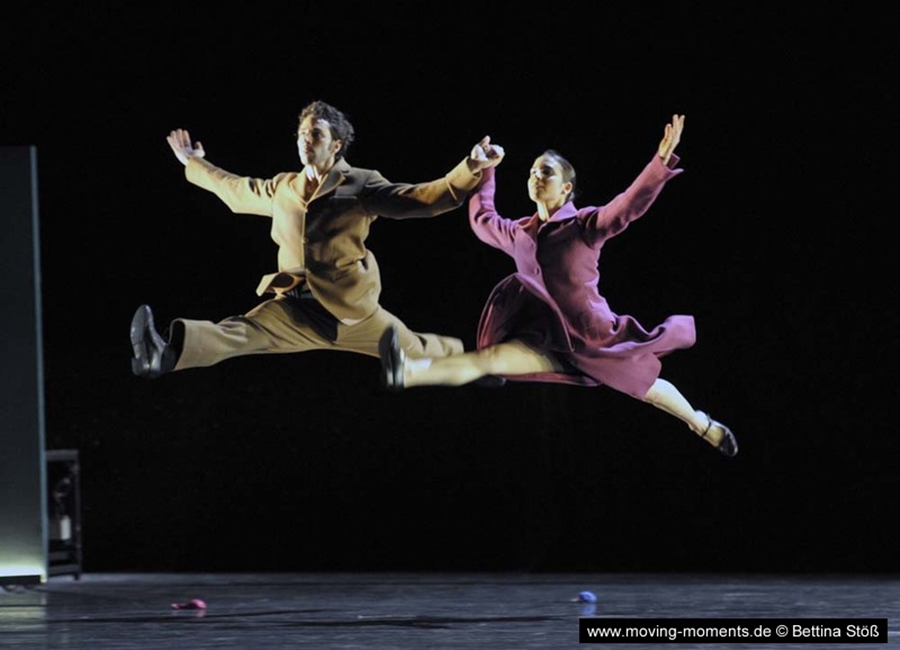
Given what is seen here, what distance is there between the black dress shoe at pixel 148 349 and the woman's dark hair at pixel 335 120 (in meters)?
1.04

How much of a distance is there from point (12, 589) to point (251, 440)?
3.97 feet

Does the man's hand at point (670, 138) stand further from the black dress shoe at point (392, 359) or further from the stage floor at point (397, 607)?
the stage floor at point (397, 607)

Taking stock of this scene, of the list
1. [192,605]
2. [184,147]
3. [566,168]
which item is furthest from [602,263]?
[192,605]

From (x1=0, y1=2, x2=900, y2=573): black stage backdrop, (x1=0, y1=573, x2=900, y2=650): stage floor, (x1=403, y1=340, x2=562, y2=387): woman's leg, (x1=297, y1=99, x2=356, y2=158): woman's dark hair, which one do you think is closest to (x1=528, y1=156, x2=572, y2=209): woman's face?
(x1=0, y1=2, x2=900, y2=573): black stage backdrop

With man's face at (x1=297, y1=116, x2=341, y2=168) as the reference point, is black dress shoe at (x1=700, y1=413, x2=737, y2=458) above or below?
below

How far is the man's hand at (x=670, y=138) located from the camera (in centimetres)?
672

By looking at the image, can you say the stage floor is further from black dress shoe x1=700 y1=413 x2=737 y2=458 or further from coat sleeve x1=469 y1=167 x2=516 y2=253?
coat sleeve x1=469 y1=167 x2=516 y2=253

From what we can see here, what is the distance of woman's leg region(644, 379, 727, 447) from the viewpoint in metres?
6.88

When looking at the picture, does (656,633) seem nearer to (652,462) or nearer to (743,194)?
(652,462)

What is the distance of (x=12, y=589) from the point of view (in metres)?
7.12

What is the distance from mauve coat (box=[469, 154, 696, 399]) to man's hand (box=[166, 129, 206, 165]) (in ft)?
3.99

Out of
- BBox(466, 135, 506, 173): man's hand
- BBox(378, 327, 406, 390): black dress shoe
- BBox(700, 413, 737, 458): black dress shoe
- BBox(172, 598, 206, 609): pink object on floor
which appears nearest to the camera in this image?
BBox(172, 598, 206, 609): pink object on floor

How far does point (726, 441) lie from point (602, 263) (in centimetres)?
92

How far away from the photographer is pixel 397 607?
20.5 feet
